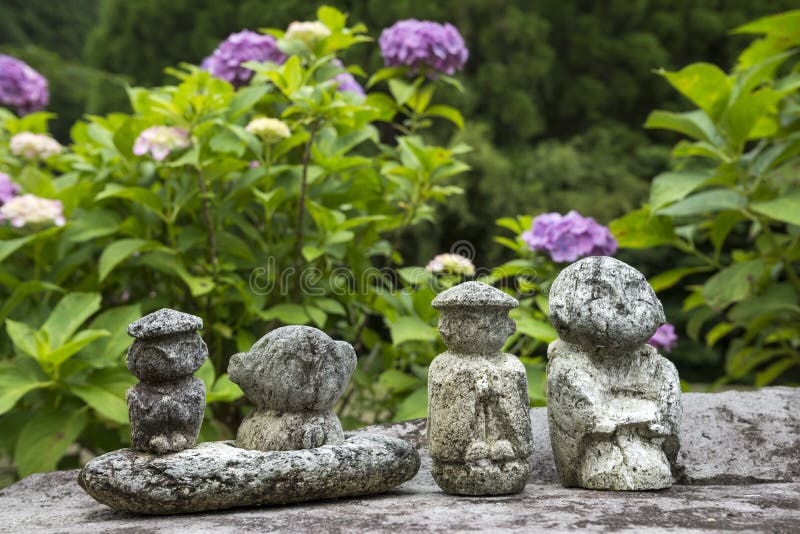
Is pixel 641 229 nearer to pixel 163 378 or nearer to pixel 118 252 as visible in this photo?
pixel 118 252

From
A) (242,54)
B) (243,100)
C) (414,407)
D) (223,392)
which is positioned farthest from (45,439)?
(242,54)

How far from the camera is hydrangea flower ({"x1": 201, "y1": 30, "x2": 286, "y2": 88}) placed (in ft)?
11.7

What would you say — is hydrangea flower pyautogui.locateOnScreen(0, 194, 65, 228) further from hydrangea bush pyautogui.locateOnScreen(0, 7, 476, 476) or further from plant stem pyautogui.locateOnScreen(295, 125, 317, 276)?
plant stem pyautogui.locateOnScreen(295, 125, 317, 276)

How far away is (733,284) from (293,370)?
215cm

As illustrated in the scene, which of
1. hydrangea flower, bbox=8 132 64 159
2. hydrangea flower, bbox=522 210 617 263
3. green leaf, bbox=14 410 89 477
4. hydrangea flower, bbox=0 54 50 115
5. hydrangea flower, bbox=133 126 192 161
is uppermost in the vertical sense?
hydrangea flower, bbox=0 54 50 115

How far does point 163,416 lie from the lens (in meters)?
1.94

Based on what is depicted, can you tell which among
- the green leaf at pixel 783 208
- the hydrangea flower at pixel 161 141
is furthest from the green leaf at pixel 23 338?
the green leaf at pixel 783 208

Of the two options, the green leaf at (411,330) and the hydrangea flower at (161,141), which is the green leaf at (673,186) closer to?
the green leaf at (411,330)

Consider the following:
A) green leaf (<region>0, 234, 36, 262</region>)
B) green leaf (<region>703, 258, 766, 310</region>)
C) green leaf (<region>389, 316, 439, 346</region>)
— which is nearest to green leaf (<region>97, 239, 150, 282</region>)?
green leaf (<region>0, 234, 36, 262</region>)

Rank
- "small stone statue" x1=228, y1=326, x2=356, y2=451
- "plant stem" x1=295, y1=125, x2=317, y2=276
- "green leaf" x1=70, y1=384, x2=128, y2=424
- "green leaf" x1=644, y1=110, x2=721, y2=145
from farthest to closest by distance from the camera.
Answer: "green leaf" x1=644, y1=110, x2=721, y2=145 → "plant stem" x1=295, y1=125, x2=317, y2=276 → "green leaf" x1=70, y1=384, x2=128, y2=424 → "small stone statue" x1=228, y1=326, x2=356, y2=451

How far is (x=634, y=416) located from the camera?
2.09m

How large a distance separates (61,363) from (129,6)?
6.78m

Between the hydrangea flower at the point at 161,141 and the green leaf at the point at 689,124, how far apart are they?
1867mm

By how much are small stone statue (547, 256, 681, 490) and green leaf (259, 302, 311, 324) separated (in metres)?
1.15
